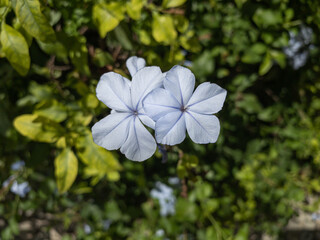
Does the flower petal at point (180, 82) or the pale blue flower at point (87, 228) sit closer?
the flower petal at point (180, 82)

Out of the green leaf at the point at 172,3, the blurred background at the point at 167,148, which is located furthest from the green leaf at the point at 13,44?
the green leaf at the point at 172,3

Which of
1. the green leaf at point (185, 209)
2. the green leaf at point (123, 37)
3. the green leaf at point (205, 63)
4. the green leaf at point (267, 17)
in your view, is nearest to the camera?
the green leaf at point (123, 37)

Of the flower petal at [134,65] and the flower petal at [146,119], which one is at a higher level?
the flower petal at [134,65]

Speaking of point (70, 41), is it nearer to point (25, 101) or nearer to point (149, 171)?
point (25, 101)

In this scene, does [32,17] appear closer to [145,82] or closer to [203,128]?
[145,82]

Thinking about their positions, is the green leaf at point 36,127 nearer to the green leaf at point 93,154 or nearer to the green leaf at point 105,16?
the green leaf at point 93,154

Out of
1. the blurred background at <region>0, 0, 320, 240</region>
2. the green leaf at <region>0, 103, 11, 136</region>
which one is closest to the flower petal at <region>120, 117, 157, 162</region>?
the blurred background at <region>0, 0, 320, 240</region>
